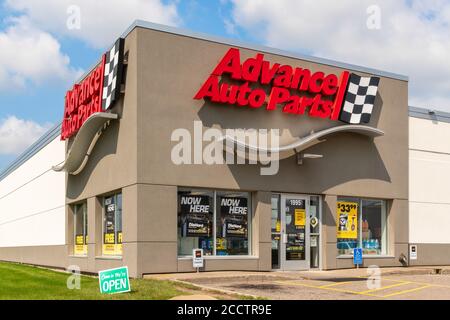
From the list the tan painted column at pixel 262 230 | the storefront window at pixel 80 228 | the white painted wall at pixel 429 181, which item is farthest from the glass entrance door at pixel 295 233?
the storefront window at pixel 80 228

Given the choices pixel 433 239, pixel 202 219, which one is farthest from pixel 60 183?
pixel 433 239

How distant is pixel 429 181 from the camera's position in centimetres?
2302

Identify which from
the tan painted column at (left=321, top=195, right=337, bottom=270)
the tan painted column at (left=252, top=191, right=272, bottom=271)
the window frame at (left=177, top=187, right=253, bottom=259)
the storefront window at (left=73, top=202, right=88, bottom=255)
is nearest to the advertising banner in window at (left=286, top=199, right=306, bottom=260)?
the tan painted column at (left=321, top=195, right=337, bottom=270)

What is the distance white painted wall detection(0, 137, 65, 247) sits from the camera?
2634cm

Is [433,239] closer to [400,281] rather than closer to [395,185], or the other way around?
[395,185]

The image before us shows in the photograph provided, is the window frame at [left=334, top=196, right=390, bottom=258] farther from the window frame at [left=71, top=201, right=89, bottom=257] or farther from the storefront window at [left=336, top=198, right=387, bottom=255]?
the window frame at [left=71, top=201, right=89, bottom=257]

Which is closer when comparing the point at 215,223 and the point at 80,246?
the point at 215,223

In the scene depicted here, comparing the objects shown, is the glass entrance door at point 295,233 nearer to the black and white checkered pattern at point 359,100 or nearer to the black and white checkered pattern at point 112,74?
the black and white checkered pattern at point 359,100

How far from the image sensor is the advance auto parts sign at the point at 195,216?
1770 centimetres

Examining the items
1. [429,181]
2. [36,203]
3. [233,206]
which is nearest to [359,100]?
[429,181]

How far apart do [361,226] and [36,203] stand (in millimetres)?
16953

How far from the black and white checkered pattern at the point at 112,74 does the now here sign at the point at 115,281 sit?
689cm

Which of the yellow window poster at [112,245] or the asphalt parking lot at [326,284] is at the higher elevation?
the yellow window poster at [112,245]

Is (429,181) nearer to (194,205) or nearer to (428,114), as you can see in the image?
(428,114)
